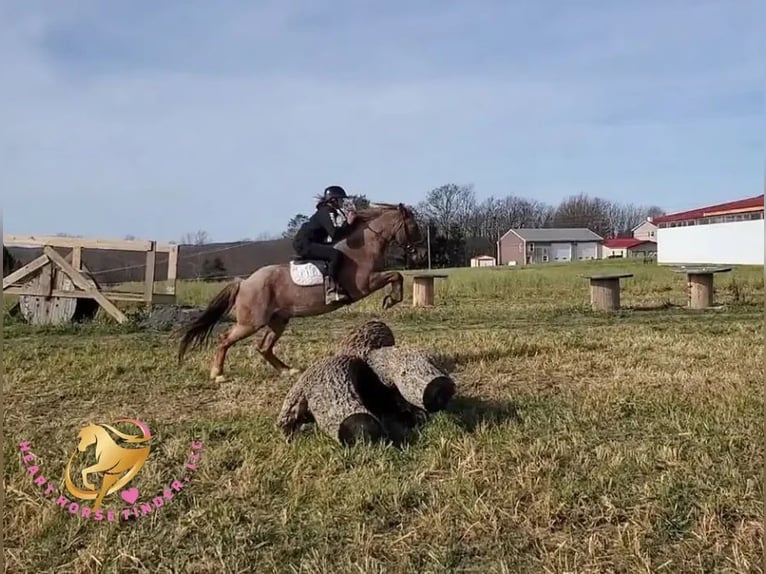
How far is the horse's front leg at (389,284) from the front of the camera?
6043 mm

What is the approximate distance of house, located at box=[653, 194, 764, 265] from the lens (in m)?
26.9

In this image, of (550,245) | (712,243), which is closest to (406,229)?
(550,245)

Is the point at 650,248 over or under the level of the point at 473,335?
over

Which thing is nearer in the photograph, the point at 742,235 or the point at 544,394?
the point at 544,394

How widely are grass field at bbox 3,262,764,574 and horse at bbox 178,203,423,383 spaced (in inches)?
21.5

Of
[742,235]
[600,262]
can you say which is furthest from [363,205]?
[742,235]

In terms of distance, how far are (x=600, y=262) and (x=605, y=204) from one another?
2.95 metres

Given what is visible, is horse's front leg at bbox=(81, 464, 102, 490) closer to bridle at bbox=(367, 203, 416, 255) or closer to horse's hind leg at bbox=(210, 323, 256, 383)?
horse's hind leg at bbox=(210, 323, 256, 383)

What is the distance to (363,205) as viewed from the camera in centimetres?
619

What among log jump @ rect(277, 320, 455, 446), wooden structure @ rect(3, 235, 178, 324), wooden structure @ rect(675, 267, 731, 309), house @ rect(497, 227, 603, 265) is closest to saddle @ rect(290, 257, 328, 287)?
log jump @ rect(277, 320, 455, 446)

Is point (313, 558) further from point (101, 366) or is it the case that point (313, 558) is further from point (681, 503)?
point (101, 366)

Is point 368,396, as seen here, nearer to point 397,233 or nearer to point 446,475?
point 446,475

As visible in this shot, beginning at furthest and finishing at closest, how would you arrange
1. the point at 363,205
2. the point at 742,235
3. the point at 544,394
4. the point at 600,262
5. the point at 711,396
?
the point at 742,235, the point at 600,262, the point at 363,205, the point at 544,394, the point at 711,396

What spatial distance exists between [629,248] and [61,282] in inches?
1227
